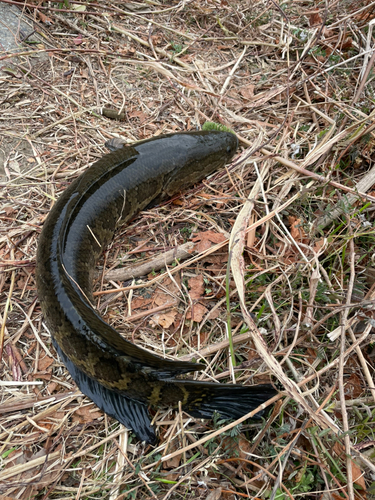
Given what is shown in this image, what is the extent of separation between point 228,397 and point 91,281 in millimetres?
1257

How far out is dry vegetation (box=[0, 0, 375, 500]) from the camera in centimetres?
193

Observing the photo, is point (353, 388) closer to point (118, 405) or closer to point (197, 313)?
point (197, 313)

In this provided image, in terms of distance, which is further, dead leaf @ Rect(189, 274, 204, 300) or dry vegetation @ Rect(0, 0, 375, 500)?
dead leaf @ Rect(189, 274, 204, 300)

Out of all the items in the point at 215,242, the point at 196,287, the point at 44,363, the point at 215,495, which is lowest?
the point at 215,495

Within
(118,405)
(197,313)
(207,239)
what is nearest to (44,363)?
(118,405)

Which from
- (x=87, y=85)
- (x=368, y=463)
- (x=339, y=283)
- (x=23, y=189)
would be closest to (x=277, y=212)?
(x=339, y=283)

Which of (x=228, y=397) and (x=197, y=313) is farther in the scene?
(x=197, y=313)

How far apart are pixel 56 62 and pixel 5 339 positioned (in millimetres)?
2888

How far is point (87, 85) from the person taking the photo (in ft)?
12.2

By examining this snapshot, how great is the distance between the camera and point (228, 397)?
200 cm

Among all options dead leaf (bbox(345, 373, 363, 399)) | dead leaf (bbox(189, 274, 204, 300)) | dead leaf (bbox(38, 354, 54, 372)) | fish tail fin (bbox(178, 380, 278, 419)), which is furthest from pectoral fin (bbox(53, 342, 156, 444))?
dead leaf (bbox(345, 373, 363, 399))

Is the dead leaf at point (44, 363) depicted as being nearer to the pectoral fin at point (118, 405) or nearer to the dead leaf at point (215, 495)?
the pectoral fin at point (118, 405)

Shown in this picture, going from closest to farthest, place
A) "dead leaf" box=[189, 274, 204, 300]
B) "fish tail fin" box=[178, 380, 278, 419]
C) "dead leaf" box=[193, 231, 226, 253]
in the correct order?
1. "fish tail fin" box=[178, 380, 278, 419]
2. "dead leaf" box=[189, 274, 204, 300]
3. "dead leaf" box=[193, 231, 226, 253]

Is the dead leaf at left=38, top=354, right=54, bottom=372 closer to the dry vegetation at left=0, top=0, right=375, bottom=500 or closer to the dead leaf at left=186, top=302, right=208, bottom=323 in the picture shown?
the dry vegetation at left=0, top=0, right=375, bottom=500
